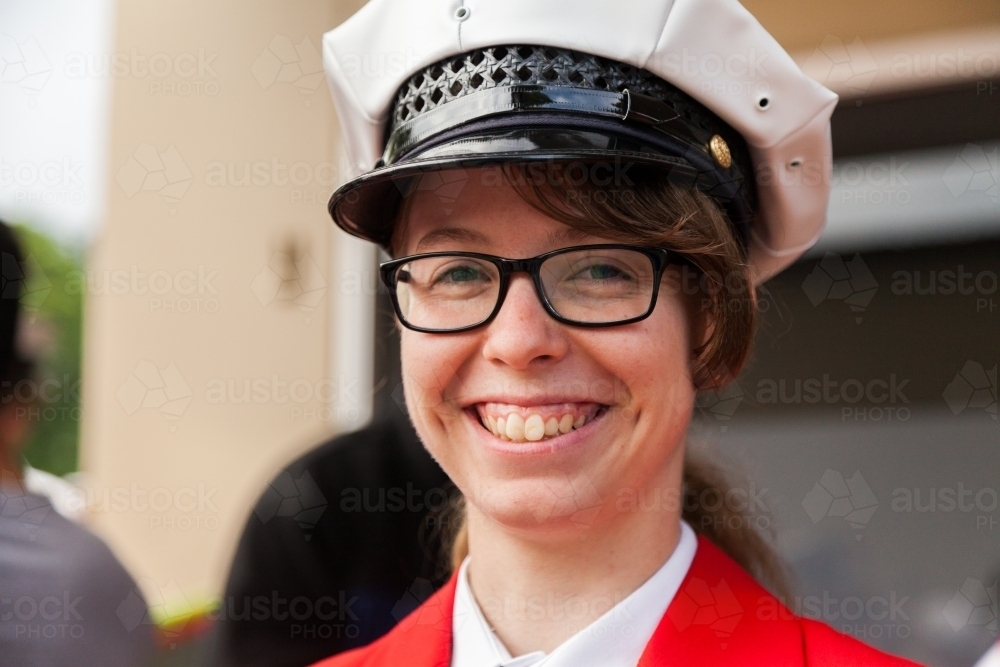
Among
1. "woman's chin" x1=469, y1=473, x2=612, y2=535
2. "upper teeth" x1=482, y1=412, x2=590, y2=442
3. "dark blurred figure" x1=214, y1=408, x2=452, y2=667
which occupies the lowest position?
"dark blurred figure" x1=214, y1=408, x2=452, y2=667

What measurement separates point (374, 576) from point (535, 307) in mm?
1439

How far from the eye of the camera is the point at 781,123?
56.5 inches

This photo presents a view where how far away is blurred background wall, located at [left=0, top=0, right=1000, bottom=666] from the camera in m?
2.66

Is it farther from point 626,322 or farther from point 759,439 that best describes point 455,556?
point 759,439

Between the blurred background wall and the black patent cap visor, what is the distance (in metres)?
1.22

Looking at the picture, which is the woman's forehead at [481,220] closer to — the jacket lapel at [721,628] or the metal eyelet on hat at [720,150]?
the metal eyelet on hat at [720,150]

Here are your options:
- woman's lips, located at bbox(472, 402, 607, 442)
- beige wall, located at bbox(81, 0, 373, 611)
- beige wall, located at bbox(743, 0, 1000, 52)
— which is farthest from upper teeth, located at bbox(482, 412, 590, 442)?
beige wall, located at bbox(81, 0, 373, 611)

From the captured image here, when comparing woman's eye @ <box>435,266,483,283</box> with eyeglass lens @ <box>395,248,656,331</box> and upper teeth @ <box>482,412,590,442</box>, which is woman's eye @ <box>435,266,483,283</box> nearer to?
eyeglass lens @ <box>395,248,656,331</box>

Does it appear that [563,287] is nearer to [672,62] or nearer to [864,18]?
[672,62]

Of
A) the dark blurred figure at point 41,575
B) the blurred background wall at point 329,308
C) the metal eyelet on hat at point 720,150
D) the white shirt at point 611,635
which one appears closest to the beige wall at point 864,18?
the blurred background wall at point 329,308

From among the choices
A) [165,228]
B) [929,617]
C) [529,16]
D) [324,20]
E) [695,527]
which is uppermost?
[324,20]

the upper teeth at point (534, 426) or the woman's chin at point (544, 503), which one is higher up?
the upper teeth at point (534, 426)

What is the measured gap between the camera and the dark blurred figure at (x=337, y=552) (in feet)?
7.81

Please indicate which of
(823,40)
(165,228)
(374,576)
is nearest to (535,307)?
(374,576)
